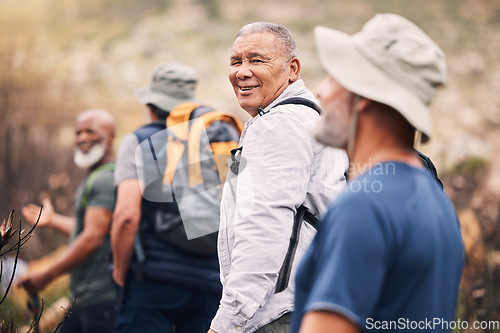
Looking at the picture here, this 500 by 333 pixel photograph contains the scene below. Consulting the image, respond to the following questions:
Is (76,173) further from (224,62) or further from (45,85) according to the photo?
(224,62)

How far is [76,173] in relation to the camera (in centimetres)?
959

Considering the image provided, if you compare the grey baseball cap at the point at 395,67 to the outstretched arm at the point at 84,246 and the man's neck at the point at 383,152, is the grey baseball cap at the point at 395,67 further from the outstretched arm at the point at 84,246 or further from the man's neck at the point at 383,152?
the outstretched arm at the point at 84,246

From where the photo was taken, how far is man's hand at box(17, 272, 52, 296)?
13.4ft

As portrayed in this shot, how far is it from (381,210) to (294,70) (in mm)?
1419

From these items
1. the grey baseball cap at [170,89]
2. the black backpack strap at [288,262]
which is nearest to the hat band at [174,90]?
the grey baseball cap at [170,89]

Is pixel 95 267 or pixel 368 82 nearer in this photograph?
pixel 368 82

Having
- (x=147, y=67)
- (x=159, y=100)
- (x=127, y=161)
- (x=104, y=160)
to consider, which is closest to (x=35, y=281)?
(x=104, y=160)

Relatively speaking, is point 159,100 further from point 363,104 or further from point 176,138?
point 363,104

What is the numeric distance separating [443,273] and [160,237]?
6.60 feet

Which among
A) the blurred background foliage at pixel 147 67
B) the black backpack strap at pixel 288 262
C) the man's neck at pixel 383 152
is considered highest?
the man's neck at pixel 383 152

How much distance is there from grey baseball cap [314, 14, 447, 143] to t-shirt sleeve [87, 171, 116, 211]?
281 cm

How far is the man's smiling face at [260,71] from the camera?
2.55 metres

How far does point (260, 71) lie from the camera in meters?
2.55

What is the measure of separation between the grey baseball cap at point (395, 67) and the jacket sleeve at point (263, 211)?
617mm
